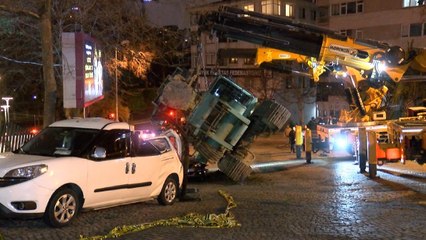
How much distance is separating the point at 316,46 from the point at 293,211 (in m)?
6.69

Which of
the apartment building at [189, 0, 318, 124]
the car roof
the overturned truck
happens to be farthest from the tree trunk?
the apartment building at [189, 0, 318, 124]

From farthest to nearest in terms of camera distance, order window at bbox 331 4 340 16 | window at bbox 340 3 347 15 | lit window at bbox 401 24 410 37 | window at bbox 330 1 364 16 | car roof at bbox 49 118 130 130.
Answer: window at bbox 331 4 340 16 < window at bbox 340 3 347 15 < window at bbox 330 1 364 16 < lit window at bbox 401 24 410 37 < car roof at bbox 49 118 130 130

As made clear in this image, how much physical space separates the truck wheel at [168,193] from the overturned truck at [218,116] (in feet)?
10.3

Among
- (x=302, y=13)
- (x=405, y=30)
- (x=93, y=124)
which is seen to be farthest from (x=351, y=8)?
(x=93, y=124)

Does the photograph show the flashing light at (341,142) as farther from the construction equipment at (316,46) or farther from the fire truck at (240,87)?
the fire truck at (240,87)

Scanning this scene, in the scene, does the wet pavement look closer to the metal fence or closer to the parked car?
the parked car

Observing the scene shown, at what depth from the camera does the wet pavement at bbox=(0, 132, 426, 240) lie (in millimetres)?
7984

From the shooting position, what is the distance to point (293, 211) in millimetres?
9852

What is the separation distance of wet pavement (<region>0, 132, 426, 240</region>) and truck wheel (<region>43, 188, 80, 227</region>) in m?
0.15

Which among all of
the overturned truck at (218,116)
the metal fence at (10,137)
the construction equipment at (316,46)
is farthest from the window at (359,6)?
the metal fence at (10,137)

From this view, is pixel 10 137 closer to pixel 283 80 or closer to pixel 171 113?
pixel 171 113

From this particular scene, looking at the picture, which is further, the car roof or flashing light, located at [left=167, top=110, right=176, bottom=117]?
flashing light, located at [left=167, top=110, right=176, bottom=117]

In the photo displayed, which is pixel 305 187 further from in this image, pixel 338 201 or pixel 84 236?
pixel 84 236

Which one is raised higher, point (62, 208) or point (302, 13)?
point (302, 13)
